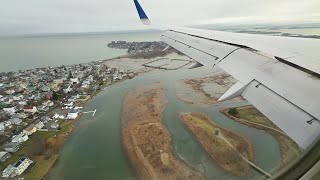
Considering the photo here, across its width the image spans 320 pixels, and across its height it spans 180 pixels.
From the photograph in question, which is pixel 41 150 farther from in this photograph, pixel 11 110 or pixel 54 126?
pixel 11 110

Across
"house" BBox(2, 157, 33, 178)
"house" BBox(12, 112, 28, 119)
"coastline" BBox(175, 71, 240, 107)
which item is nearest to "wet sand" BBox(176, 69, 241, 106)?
"coastline" BBox(175, 71, 240, 107)

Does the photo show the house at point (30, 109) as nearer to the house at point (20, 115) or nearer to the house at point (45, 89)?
the house at point (20, 115)

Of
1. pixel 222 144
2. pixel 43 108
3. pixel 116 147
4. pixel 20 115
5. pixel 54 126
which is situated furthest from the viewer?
pixel 43 108

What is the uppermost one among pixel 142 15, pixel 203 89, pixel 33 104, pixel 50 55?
pixel 142 15

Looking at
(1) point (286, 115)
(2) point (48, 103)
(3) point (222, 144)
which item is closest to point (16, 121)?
(2) point (48, 103)

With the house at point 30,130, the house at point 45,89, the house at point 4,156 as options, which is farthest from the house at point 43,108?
the house at point 4,156

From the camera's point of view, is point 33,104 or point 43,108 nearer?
point 43,108
